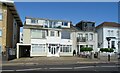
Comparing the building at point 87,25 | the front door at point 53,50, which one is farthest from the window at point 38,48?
the building at point 87,25

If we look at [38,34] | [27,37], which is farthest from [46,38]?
[27,37]

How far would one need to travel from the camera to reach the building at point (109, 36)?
2341 inches

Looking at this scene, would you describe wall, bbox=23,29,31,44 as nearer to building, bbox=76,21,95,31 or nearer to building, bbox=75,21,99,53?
building, bbox=75,21,99,53

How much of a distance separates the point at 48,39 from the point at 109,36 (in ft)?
60.1

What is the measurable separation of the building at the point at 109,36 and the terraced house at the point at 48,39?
7.12 meters

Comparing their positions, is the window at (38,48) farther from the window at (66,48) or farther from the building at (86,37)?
the building at (86,37)

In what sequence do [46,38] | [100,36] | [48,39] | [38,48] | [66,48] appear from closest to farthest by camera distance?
[38,48], [46,38], [48,39], [66,48], [100,36]

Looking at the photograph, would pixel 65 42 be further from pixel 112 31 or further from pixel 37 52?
pixel 112 31

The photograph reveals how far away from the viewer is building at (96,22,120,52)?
195 ft

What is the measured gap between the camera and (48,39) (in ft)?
162

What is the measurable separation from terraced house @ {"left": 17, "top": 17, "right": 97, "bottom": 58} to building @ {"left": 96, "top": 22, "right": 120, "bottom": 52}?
280 inches

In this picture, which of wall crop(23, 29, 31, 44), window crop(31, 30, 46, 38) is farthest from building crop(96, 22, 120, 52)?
wall crop(23, 29, 31, 44)

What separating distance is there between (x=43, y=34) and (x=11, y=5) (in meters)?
13.6

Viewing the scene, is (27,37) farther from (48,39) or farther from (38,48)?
(48,39)
